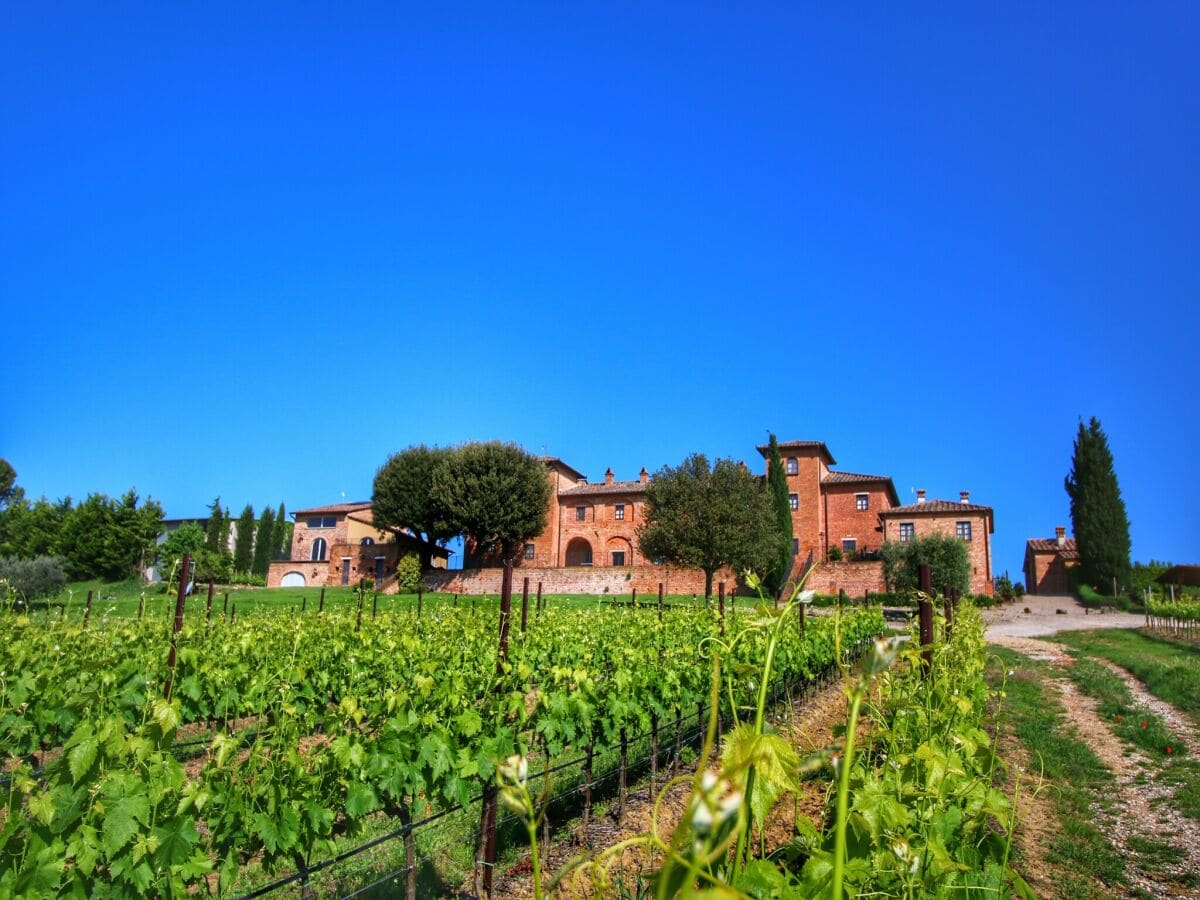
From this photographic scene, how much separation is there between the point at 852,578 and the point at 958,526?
6.06 metres

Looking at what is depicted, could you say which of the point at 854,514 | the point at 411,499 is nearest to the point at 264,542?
the point at 411,499

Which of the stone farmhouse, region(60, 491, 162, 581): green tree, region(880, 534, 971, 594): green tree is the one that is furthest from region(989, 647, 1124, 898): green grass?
region(60, 491, 162, 581): green tree

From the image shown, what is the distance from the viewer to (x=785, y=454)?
38812 mm

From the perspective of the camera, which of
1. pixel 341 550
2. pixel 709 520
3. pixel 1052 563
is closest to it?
pixel 709 520

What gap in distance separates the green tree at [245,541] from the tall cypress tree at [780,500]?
3267 centimetres

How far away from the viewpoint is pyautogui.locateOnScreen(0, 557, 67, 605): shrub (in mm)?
22402

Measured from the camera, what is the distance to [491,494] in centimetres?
3331

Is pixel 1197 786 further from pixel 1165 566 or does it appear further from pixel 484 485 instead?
pixel 1165 566

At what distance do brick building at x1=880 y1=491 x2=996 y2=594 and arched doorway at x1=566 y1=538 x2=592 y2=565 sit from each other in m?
15.1

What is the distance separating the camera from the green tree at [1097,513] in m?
35.3

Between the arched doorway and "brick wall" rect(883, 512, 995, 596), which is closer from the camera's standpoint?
"brick wall" rect(883, 512, 995, 596)

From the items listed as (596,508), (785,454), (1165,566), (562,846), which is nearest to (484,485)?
(596,508)

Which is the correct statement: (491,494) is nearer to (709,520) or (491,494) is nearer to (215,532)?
(709,520)

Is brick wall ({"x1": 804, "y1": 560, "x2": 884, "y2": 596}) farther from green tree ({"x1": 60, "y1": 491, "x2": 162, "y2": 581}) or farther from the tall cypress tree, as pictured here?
green tree ({"x1": 60, "y1": 491, "x2": 162, "y2": 581})
